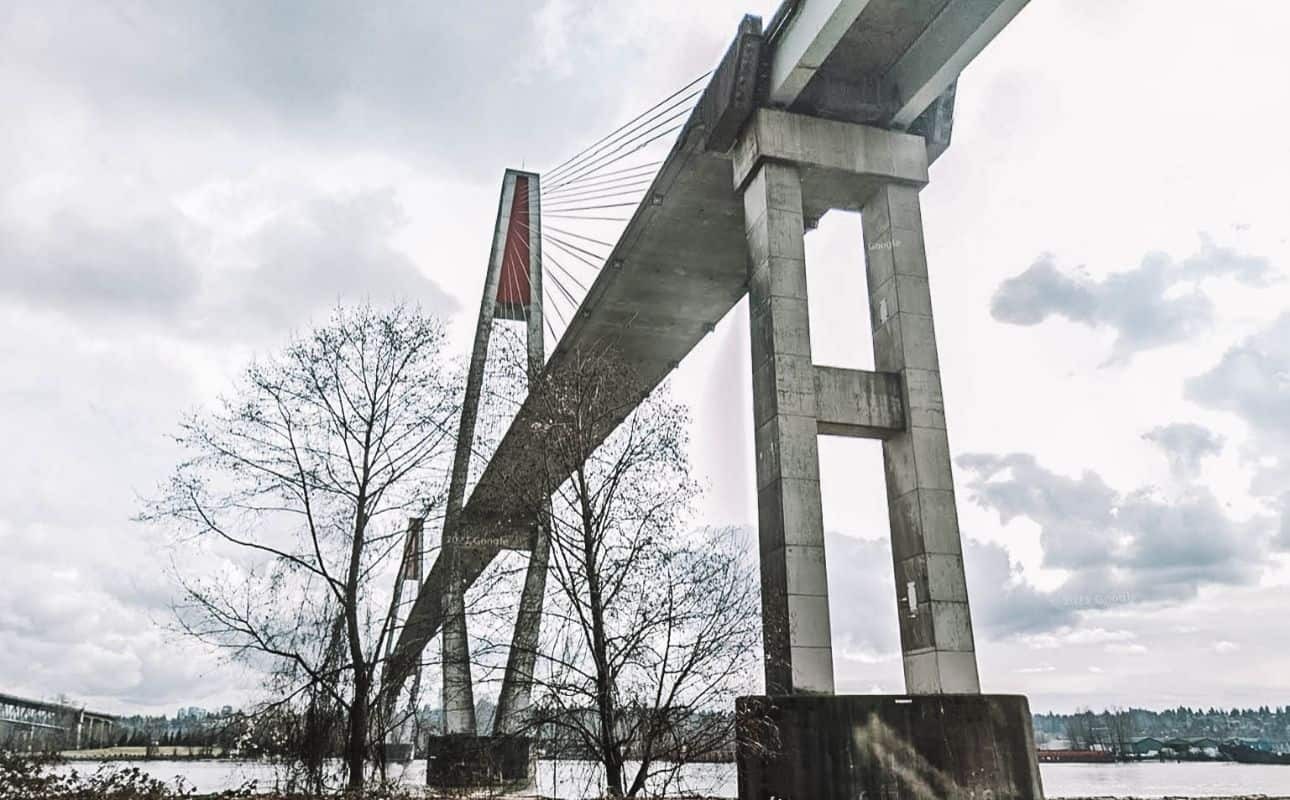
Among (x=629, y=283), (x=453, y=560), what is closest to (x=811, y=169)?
(x=629, y=283)

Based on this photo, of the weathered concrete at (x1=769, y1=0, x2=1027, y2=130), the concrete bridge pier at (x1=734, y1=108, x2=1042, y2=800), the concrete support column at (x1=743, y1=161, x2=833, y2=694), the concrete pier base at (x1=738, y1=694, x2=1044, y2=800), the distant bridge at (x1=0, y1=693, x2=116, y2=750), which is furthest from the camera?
the distant bridge at (x1=0, y1=693, x2=116, y2=750)

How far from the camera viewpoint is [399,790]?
49.7ft

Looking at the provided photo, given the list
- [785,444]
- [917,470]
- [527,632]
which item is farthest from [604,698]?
[917,470]

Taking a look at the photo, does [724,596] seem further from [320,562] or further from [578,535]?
[320,562]

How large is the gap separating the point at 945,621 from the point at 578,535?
6.51 m

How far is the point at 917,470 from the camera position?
684 inches

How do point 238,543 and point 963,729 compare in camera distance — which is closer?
point 963,729

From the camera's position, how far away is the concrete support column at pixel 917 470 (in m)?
16.3

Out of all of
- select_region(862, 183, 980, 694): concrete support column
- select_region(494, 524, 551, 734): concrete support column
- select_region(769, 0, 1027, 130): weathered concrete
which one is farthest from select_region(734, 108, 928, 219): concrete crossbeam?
select_region(494, 524, 551, 734): concrete support column

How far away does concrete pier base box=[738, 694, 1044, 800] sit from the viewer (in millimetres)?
13766

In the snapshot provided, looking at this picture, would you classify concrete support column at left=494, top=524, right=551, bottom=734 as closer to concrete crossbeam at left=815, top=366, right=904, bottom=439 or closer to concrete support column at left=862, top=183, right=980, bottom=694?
concrete crossbeam at left=815, top=366, right=904, bottom=439

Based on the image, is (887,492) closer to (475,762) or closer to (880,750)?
(880,750)

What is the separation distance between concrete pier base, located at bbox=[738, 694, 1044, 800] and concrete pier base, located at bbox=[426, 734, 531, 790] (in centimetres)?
416

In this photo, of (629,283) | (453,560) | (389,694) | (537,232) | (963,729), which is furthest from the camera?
(537,232)
